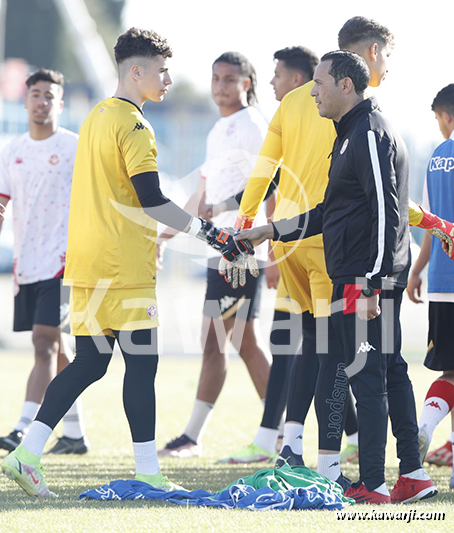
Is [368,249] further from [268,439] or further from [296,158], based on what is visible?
[268,439]

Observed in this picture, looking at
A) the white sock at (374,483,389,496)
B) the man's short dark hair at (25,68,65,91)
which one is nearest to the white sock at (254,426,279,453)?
the white sock at (374,483,389,496)

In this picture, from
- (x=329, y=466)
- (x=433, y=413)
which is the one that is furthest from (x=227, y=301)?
(x=329, y=466)

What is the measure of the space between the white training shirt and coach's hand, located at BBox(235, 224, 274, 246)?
5.06 ft

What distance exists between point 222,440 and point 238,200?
1904 mm

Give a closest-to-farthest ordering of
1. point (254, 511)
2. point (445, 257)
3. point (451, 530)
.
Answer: point (451, 530) → point (254, 511) → point (445, 257)

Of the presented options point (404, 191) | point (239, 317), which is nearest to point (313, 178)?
point (404, 191)

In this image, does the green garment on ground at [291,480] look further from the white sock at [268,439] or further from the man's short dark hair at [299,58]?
the man's short dark hair at [299,58]

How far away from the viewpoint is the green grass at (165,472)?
380cm

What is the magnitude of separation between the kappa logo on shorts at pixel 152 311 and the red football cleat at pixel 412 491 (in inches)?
56.9

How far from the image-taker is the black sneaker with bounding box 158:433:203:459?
6.29 metres

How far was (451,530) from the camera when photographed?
3.76m

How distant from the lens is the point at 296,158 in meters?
5.18

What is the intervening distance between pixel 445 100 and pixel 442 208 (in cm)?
68

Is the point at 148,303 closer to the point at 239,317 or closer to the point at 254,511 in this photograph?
the point at 254,511
